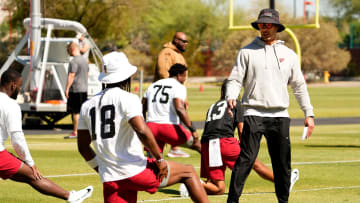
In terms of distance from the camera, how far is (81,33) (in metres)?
21.7

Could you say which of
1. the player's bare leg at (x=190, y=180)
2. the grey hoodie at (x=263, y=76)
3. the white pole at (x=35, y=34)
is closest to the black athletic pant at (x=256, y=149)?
the grey hoodie at (x=263, y=76)

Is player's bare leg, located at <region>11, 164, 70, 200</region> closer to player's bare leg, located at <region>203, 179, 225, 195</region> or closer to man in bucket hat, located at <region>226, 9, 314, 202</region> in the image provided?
man in bucket hat, located at <region>226, 9, 314, 202</region>

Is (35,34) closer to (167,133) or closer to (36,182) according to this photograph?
(167,133)

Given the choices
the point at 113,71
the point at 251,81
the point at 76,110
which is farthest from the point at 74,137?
the point at 113,71

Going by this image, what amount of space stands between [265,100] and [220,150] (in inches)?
69.0

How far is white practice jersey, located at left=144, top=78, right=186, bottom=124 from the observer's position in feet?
35.5

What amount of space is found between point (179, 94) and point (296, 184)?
2098 millimetres

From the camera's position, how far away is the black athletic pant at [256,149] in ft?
25.3

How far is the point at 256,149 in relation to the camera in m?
7.78

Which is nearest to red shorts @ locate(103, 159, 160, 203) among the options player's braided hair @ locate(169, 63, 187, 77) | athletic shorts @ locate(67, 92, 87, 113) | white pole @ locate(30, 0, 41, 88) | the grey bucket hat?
the grey bucket hat

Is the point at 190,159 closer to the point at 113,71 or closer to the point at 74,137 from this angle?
the point at 74,137

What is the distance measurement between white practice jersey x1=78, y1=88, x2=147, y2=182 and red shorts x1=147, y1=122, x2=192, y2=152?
4.55 meters

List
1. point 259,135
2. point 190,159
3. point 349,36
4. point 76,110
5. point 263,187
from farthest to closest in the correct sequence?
point 349,36, point 76,110, point 190,159, point 263,187, point 259,135

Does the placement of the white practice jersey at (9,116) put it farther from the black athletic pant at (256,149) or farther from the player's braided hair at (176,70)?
the player's braided hair at (176,70)
